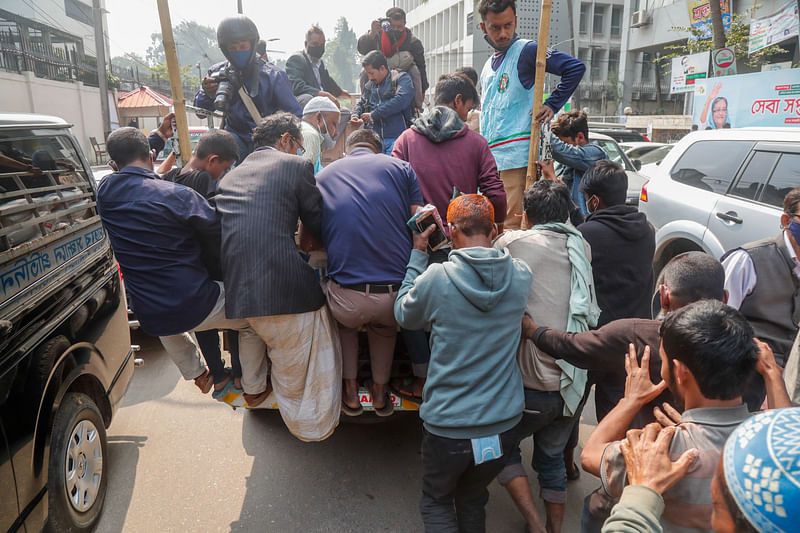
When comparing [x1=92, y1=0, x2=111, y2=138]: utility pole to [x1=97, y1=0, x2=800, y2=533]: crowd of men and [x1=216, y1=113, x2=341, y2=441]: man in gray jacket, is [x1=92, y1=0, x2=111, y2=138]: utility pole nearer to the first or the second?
[x1=97, y1=0, x2=800, y2=533]: crowd of men

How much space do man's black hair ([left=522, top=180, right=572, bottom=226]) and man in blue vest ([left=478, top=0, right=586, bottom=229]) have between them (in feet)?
3.79

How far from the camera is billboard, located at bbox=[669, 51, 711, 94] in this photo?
731 inches

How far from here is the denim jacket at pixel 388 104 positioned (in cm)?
573

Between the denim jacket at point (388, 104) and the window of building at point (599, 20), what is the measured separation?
46.0 meters

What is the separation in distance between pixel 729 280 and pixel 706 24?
24.4 m

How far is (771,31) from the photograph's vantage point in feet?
55.1

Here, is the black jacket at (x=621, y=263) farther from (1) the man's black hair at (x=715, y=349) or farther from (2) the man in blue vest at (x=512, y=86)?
(1) the man's black hair at (x=715, y=349)

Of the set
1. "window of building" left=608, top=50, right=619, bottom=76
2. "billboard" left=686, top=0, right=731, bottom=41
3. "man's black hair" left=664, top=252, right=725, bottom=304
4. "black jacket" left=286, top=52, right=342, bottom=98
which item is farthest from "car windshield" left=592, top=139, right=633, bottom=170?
"window of building" left=608, top=50, right=619, bottom=76

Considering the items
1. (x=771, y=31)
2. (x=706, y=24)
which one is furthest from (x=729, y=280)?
(x=706, y=24)

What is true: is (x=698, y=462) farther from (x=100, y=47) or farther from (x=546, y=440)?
(x=100, y=47)

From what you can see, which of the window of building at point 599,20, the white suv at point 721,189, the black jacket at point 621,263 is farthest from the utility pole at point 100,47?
the window of building at point 599,20

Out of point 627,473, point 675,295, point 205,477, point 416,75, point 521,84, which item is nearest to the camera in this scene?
point 627,473

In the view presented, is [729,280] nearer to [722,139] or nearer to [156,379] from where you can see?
[722,139]

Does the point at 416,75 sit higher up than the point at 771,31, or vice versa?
the point at 771,31
